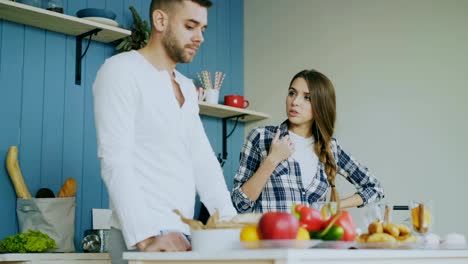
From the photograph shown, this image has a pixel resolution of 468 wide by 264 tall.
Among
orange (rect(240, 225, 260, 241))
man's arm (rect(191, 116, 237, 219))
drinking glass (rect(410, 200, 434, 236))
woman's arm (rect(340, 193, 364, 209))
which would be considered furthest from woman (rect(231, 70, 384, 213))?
orange (rect(240, 225, 260, 241))

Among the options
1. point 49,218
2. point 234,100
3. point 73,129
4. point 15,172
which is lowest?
point 49,218

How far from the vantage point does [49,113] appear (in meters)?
3.36

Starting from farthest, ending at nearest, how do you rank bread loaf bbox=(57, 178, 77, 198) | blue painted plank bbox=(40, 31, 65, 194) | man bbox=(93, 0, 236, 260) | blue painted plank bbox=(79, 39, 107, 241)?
blue painted plank bbox=(79, 39, 107, 241)
blue painted plank bbox=(40, 31, 65, 194)
bread loaf bbox=(57, 178, 77, 198)
man bbox=(93, 0, 236, 260)

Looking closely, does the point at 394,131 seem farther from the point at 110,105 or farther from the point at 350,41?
the point at 110,105

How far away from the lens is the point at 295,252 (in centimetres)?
118

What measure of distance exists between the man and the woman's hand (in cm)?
62

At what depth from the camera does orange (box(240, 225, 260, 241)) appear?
130 centimetres

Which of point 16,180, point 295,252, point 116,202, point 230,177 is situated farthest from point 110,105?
point 230,177

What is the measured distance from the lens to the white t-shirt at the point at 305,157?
2.75 metres

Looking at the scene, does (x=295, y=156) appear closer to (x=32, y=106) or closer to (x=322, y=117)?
(x=322, y=117)

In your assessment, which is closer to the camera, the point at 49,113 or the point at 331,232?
the point at 331,232

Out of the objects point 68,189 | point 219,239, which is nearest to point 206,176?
point 219,239

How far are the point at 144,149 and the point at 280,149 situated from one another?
3.07 ft

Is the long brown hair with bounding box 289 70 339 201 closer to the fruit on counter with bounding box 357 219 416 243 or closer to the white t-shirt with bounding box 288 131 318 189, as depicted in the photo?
the white t-shirt with bounding box 288 131 318 189
